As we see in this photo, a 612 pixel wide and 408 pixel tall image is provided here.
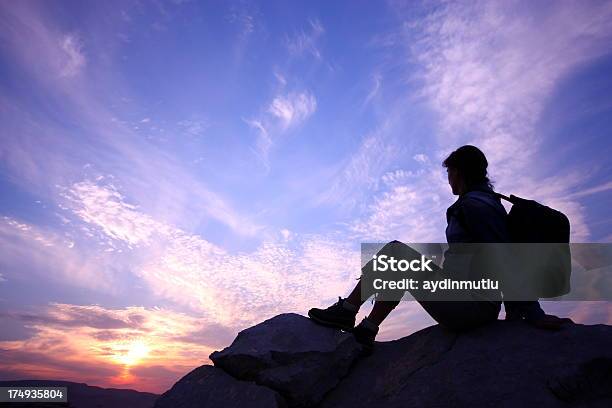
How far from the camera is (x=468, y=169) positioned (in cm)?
430

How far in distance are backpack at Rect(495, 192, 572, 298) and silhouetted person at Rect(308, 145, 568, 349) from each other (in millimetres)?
173

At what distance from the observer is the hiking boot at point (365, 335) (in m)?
4.80

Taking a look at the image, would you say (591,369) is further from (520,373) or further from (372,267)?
(372,267)

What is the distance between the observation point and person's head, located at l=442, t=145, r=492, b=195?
429 centimetres

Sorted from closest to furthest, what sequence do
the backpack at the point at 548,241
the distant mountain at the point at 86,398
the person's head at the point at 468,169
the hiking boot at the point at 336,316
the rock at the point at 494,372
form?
the rock at the point at 494,372, the backpack at the point at 548,241, the person's head at the point at 468,169, the hiking boot at the point at 336,316, the distant mountain at the point at 86,398

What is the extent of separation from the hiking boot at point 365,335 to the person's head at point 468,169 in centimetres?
198

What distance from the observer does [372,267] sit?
4398 mm

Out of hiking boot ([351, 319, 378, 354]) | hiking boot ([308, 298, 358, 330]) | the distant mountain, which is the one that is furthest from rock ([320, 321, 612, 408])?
the distant mountain

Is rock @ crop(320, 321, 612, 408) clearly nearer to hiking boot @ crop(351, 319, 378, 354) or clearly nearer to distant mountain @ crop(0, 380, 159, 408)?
hiking boot @ crop(351, 319, 378, 354)

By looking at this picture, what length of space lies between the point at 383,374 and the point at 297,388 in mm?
993

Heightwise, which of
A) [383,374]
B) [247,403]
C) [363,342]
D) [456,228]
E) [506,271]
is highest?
[456,228]

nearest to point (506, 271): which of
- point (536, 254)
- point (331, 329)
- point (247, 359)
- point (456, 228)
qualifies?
point (536, 254)

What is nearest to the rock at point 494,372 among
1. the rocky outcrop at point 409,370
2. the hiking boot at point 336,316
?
the rocky outcrop at point 409,370

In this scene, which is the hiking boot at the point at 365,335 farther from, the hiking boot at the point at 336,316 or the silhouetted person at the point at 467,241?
the hiking boot at the point at 336,316
